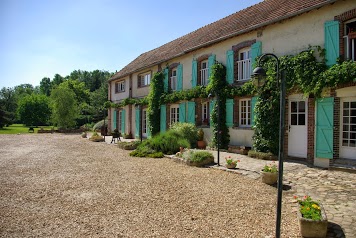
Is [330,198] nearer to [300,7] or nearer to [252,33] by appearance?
[300,7]

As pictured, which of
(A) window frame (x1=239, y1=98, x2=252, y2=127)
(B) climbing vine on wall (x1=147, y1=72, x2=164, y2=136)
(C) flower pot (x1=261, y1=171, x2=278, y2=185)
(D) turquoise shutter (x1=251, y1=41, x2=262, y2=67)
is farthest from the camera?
(B) climbing vine on wall (x1=147, y1=72, x2=164, y2=136)

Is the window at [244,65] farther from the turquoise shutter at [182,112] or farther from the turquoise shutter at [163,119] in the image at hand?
the turquoise shutter at [163,119]

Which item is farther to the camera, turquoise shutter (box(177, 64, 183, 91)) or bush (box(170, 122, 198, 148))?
turquoise shutter (box(177, 64, 183, 91))

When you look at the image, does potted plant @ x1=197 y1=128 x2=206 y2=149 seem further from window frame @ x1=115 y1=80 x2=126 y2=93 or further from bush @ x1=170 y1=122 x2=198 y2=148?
window frame @ x1=115 y1=80 x2=126 y2=93

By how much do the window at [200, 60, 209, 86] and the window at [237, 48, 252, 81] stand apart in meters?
2.21

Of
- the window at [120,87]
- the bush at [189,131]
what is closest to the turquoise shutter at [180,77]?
the bush at [189,131]

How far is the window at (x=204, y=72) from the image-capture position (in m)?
13.8

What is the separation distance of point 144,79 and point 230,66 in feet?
29.1

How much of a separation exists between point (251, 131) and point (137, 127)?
10.6 meters

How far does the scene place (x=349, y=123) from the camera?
8.04 metres

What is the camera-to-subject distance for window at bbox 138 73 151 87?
1888cm

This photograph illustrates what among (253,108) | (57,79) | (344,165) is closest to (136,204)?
(344,165)

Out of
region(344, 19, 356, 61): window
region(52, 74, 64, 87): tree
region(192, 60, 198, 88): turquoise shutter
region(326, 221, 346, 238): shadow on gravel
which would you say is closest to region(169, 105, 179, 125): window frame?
region(192, 60, 198, 88): turquoise shutter

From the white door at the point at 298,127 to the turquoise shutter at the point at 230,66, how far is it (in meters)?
3.22
